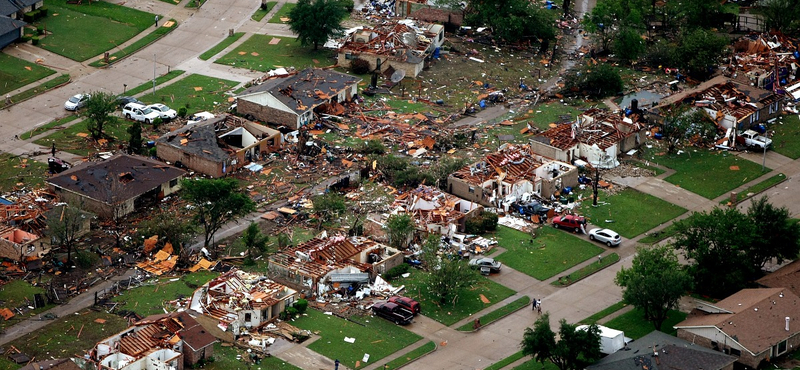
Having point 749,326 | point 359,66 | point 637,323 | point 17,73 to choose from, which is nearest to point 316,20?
point 359,66

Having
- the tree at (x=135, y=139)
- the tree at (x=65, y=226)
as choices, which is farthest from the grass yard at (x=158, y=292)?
the tree at (x=135, y=139)

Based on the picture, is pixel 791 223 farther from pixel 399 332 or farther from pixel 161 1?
pixel 161 1

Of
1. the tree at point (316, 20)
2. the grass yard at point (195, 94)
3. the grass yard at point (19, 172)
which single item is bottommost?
the grass yard at point (19, 172)

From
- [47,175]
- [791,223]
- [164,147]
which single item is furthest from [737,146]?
[47,175]

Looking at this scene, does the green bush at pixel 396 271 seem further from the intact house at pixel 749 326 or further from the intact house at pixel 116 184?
the intact house at pixel 116 184

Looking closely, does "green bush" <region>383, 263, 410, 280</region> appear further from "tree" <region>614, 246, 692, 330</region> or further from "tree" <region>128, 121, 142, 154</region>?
"tree" <region>128, 121, 142, 154</region>

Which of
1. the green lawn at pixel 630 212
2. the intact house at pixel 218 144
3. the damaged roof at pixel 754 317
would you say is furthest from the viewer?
the intact house at pixel 218 144

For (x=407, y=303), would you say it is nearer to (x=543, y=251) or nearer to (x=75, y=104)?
(x=543, y=251)
